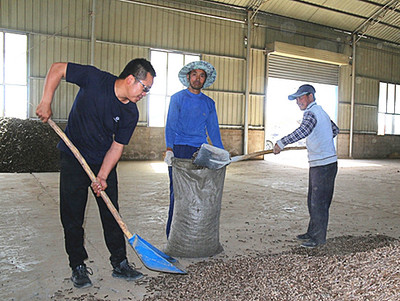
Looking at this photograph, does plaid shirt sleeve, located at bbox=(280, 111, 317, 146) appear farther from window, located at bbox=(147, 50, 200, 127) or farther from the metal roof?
the metal roof

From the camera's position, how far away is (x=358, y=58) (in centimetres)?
1619

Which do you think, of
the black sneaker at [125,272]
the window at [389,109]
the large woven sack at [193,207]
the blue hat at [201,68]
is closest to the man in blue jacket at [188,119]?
the blue hat at [201,68]

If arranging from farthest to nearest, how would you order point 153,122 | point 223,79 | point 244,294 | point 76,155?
point 223,79 → point 153,122 → point 76,155 → point 244,294

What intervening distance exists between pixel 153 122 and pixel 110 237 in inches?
382

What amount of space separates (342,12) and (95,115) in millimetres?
14197

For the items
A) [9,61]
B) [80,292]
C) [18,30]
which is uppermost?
[18,30]

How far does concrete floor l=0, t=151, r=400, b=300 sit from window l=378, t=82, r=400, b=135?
34.8 ft

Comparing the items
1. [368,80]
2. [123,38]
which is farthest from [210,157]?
[368,80]

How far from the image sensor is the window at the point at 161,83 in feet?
39.5

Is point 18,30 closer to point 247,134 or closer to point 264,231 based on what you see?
point 247,134

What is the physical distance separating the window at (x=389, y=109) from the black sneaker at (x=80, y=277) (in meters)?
17.2

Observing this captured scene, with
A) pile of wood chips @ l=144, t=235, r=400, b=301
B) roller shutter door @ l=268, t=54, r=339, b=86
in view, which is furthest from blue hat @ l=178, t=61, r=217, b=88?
roller shutter door @ l=268, t=54, r=339, b=86

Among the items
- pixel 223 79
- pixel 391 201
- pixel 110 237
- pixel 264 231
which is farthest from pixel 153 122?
pixel 110 237

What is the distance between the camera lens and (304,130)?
331 cm
